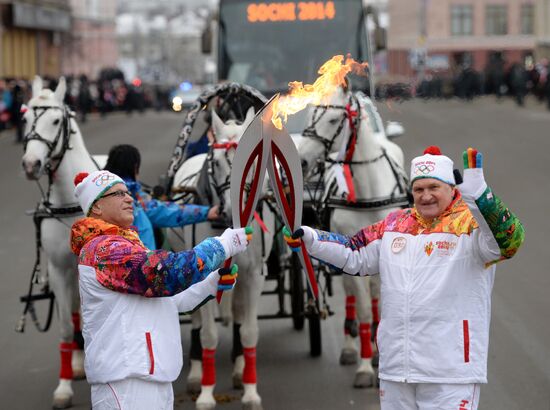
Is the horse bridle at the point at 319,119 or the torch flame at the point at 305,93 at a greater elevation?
the torch flame at the point at 305,93

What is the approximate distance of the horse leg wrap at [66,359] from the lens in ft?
27.7

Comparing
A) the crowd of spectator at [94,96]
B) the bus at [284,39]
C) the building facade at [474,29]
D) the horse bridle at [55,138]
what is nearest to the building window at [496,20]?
the building facade at [474,29]

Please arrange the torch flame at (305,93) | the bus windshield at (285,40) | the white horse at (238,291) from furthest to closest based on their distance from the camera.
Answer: the bus windshield at (285,40), the white horse at (238,291), the torch flame at (305,93)

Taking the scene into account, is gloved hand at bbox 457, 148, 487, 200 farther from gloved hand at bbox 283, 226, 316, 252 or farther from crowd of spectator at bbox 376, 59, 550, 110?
crowd of spectator at bbox 376, 59, 550, 110

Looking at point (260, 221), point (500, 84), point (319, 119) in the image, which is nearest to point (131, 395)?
point (260, 221)

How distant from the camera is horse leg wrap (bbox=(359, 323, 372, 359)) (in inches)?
347

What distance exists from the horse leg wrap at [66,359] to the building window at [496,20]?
8089 centimetres

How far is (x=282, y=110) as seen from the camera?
591cm

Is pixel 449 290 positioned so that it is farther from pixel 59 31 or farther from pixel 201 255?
pixel 59 31

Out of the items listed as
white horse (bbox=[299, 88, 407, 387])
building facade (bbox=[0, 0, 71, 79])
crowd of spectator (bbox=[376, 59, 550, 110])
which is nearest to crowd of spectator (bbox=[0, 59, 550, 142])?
crowd of spectator (bbox=[376, 59, 550, 110])

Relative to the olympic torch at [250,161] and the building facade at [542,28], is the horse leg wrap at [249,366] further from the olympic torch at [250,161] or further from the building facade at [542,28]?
the building facade at [542,28]

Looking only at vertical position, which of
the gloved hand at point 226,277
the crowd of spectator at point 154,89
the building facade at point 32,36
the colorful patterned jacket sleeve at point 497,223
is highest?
the building facade at point 32,36

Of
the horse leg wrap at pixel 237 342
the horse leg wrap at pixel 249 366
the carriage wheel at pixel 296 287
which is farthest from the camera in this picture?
the carriage wheel at pixel 296 287

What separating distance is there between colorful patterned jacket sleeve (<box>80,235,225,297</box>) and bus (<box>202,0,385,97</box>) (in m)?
11.2
